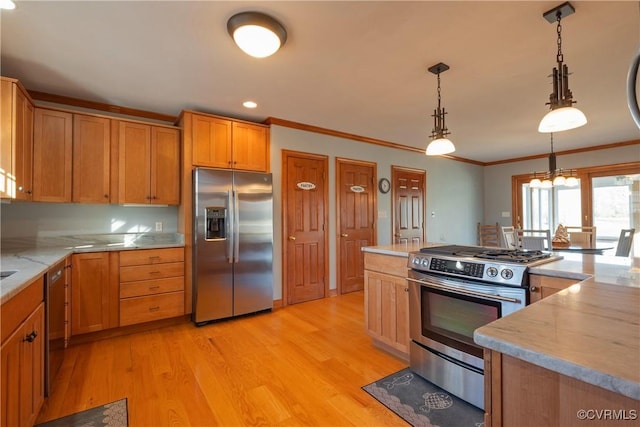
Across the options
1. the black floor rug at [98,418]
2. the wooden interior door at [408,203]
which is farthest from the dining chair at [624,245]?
the black floor rug at [98,418]

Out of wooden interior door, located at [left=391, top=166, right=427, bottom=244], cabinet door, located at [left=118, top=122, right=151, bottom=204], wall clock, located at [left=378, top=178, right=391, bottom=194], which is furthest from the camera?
wooden interior door, located at [left=391, top=166, right=427, bottom=244]

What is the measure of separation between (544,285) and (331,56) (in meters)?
2.05

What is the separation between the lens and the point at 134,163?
308 centimetres

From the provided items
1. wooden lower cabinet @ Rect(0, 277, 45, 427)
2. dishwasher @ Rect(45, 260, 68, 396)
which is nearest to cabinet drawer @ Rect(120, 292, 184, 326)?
dishwasher @ Rect(45, 260, 68, 396)

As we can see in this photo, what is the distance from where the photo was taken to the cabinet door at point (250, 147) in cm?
348

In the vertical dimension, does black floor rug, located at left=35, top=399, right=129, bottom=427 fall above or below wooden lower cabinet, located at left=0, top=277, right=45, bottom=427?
below

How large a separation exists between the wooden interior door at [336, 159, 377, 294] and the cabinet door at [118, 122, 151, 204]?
241cm

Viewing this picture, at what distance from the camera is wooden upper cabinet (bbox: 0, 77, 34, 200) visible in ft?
7.27

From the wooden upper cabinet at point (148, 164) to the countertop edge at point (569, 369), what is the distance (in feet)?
10.9

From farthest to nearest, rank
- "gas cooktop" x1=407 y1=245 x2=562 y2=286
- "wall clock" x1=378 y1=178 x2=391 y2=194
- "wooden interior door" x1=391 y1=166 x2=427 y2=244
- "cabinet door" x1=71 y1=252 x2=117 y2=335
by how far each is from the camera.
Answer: "wooden interior door" x1=391 y1=166 x2=427 y2=244, "wall clock" x1=378 y1=178 x2=391 y2=194, "cabinet door" x1=71 y1=252 x2=117 y2=335, "gas cooktop" x1=407 y1=245 x2=562 y2=286

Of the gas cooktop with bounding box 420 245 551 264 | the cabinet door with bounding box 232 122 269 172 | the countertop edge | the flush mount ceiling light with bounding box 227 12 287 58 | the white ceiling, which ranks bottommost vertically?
the countertop edge

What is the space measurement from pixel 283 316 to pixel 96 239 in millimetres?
2179

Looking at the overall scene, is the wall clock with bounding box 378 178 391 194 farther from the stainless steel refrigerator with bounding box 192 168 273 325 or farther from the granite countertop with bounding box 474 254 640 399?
the granite countertop with bounding box 474 254 640 399

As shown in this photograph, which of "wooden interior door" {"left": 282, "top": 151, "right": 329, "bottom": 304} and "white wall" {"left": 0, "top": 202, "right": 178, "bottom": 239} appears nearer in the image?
"white wall" {"left": 0, "top": 202, "right": 178, "bottom": 239}
